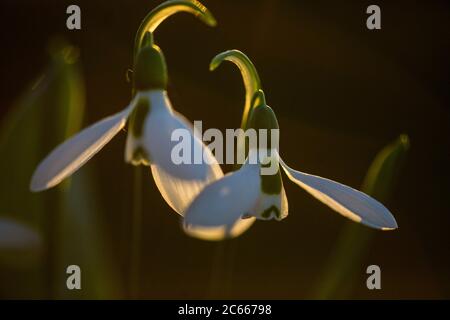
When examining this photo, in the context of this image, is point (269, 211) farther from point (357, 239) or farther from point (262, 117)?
point (357, 239)

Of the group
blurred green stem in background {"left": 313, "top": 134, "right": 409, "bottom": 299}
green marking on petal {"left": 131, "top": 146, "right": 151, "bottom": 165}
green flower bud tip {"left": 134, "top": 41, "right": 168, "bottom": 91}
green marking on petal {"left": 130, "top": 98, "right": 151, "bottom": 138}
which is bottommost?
blurred green stem in background {"left": 313, "top": 134, "right": 409, "bottom": 299}

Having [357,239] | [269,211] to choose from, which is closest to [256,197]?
[269,211]

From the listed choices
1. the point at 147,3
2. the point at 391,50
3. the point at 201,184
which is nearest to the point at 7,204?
the point at 201,184

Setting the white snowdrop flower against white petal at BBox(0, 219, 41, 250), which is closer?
the white snowdrop flower

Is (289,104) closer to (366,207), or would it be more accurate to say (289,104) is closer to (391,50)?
(391,50)

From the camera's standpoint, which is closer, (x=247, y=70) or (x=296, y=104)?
(x=247, y=70)

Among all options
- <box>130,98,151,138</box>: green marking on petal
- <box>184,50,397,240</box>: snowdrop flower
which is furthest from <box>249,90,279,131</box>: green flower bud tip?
<box>130,98,151,138</box>: green marking on petal

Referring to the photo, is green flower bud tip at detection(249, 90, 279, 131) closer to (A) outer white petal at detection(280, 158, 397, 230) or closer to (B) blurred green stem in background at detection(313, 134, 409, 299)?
(A) outer white petal at detection(280, 158, 397, 230)

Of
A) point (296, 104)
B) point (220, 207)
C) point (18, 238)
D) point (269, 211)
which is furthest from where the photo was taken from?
point (296, 104)
